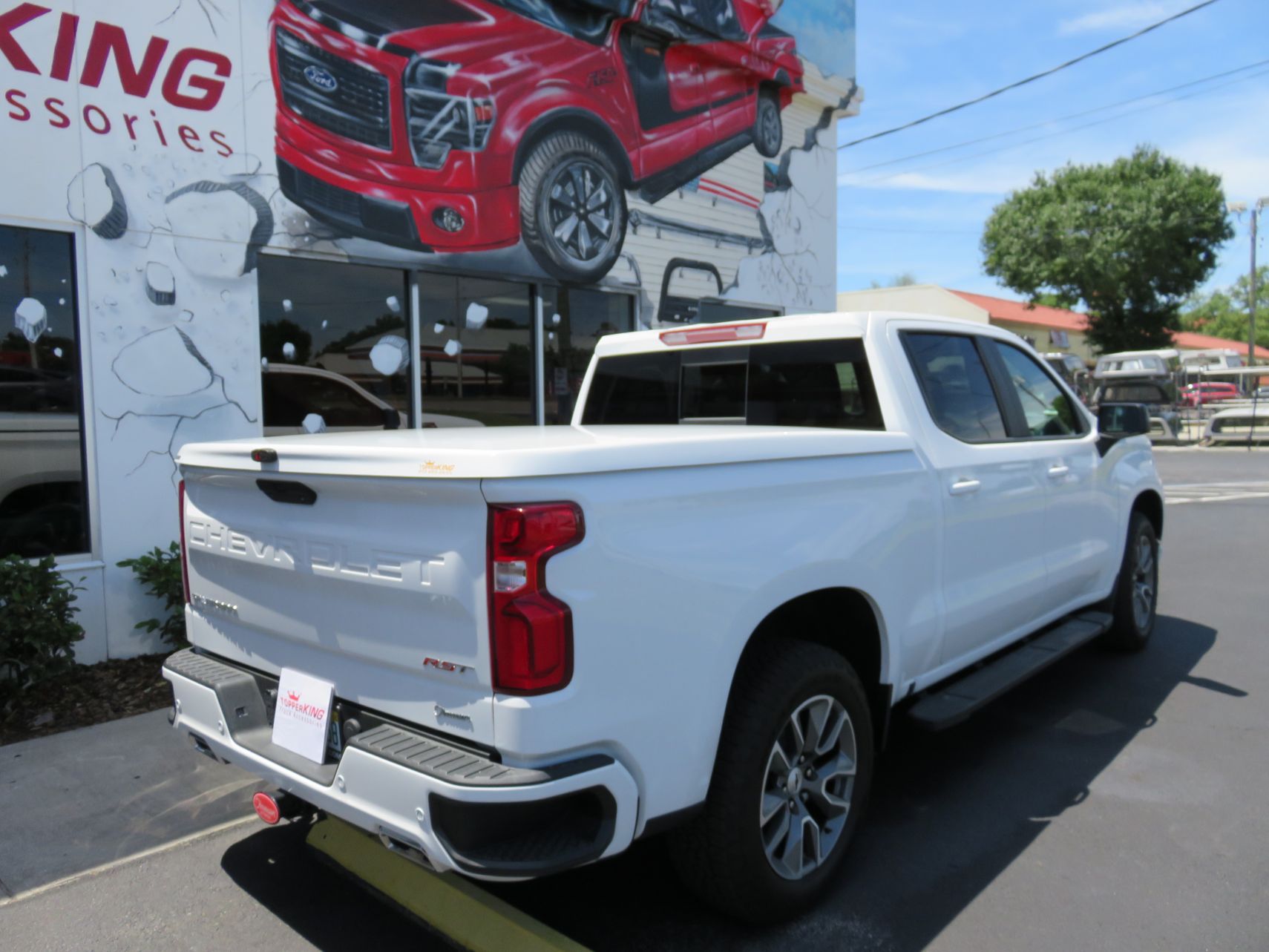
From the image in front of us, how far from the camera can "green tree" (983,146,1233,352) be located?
34.8m

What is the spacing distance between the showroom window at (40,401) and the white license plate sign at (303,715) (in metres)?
3.69

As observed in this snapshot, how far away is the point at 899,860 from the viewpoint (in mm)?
3346

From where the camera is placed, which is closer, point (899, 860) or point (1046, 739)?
point (899, 860)

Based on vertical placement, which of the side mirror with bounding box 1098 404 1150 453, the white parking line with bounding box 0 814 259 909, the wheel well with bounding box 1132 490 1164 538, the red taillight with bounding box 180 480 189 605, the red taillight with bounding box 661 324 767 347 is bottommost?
the white parking line with bounding box 0 814 259 909

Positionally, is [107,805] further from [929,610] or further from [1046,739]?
[1046,739]

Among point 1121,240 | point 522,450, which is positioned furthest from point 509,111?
point 1121,240

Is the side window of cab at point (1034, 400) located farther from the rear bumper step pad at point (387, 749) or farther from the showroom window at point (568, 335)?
the showroom window at point (568, 335)

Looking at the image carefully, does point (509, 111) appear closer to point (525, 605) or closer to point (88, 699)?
point (88, 699)

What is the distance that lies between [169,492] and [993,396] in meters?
4.85

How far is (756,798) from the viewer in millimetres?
2688

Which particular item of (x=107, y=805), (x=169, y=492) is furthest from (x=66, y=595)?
(x=107, y=805)

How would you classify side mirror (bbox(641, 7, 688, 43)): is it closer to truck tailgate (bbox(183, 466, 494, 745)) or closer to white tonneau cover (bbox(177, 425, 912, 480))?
white tonneau cover (bbox(177, 425, 912, 480))

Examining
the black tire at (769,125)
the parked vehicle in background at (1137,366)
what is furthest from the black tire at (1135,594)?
the parked vehicle in background at (1137,366)

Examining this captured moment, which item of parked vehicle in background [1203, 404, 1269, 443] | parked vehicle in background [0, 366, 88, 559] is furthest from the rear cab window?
parked vehicle in background [1203, 404, 1269, 443]
